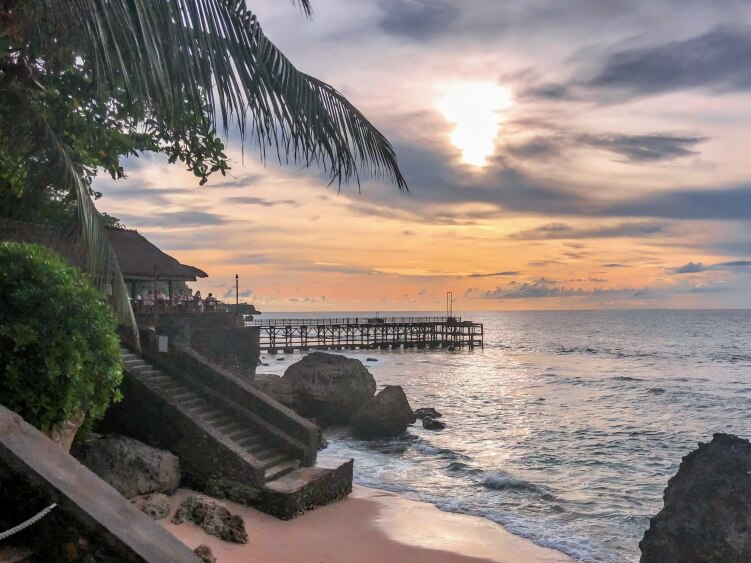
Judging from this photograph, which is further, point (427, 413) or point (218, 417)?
point (427, 413)

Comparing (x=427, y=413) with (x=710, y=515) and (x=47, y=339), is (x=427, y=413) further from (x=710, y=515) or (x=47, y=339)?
(x=47, y=339)

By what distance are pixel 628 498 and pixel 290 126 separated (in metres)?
16.5

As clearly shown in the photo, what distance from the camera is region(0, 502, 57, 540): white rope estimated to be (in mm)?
4418

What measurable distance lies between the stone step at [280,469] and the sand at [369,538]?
103 centimetres

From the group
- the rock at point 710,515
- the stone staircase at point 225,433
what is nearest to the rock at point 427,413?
the stone staircase at point 225,433

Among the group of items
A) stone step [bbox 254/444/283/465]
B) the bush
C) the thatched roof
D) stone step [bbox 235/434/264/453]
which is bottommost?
stone step [bbox 254/444/283/465]

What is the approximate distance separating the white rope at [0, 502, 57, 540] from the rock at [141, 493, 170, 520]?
678 centimetres

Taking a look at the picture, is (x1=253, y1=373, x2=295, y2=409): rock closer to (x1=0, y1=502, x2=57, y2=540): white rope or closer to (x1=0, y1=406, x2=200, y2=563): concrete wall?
(x1=0, y1=406, x2=200, y2=563): concrete wall

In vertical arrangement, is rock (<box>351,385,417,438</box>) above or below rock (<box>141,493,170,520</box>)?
below

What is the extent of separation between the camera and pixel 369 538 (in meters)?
12.4

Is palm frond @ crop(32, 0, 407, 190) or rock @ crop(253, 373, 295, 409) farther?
rock @ crop(253, 373, 295, 409)

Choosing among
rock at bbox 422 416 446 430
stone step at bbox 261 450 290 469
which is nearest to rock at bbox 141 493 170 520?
stone step at bbox 261 450 290 469

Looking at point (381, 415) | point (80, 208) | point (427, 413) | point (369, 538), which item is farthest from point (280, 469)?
point (427, 413)

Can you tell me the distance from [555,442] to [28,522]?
2389 cm
